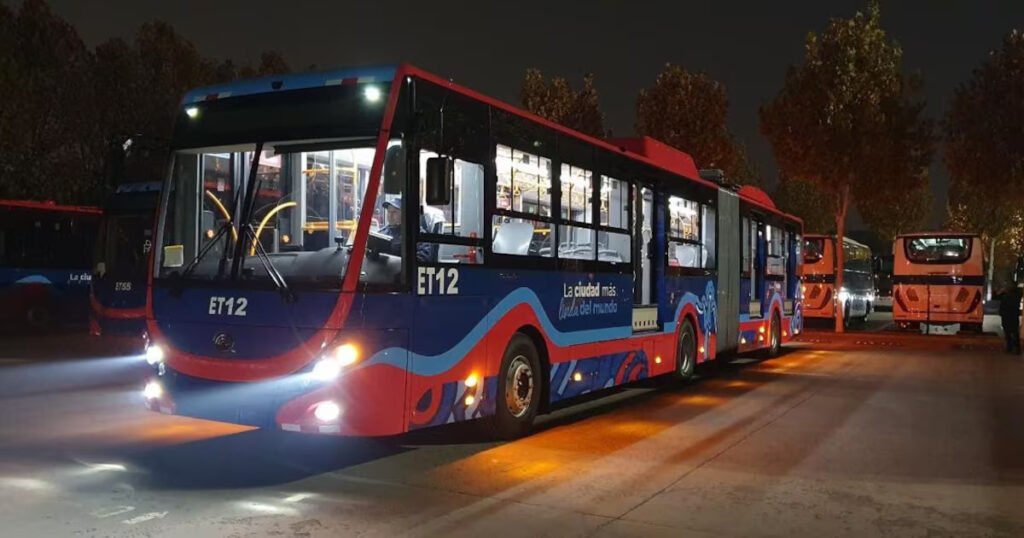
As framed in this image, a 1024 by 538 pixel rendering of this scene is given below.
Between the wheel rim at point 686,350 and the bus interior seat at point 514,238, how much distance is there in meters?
5.10

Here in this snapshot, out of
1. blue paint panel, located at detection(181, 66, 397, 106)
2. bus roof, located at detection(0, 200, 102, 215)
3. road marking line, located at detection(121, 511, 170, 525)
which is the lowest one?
road marking line, located at detection(121, 511, 170, 525)

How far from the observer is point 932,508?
6.84 m

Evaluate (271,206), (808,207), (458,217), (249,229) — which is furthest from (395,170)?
(808,207)

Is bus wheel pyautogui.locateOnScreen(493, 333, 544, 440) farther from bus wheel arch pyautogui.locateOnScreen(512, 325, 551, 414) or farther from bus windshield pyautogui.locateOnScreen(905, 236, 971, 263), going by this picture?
bus windshield pyautogui.locateOnScreen(905, 236, 971, 263)

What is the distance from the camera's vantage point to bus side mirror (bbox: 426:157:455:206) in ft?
23.6

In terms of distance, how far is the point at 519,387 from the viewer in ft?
30.1

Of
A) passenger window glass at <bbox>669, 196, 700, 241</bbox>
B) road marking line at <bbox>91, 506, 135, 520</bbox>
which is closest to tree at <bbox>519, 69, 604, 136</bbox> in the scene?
passenger window glass at <bbox>669, 196, 700, 241</bbox>

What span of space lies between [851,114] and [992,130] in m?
3.78

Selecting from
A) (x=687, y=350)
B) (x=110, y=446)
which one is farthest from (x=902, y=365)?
(x=110, y=446)

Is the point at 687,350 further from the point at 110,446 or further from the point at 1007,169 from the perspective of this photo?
the point at 1007,169

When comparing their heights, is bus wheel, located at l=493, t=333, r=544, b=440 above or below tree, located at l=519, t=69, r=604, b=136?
below

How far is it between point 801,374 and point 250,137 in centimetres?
1133

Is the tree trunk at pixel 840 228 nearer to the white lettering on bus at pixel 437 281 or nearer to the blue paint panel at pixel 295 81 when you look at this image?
the white lettering on bus at pixel 437 281

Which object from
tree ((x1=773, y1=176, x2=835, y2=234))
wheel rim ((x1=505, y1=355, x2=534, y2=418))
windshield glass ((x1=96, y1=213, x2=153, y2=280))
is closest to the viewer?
wheel rim ((x1=505, y1=355, x2=534, y2=418))
